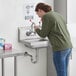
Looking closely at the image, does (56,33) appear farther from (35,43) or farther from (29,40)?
(29,40)

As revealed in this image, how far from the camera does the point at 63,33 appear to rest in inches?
108

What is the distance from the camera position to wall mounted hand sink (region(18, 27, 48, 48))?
10.2ft

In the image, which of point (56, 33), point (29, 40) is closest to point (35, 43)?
point (29, 40)

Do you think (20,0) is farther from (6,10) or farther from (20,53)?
(20,53)

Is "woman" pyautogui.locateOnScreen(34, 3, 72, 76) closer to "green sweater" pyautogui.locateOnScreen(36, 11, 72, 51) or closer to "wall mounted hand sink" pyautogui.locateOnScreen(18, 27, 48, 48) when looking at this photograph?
"green sweater" pyautogui.locateOnScreen(36, 11, 72, 51)

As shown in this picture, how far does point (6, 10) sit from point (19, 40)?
17.8 inches

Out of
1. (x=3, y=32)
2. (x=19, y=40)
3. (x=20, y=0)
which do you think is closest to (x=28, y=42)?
(x=19, y=40)

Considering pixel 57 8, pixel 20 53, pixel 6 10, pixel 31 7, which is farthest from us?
pixel 57 8

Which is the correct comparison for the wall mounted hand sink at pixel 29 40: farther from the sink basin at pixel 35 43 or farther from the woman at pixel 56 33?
the woman at pixel 56 33

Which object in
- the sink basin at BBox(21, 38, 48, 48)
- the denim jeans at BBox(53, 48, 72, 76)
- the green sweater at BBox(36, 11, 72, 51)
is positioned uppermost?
the green sweater at BBox(36, 11, 72, 51)

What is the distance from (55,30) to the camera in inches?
105

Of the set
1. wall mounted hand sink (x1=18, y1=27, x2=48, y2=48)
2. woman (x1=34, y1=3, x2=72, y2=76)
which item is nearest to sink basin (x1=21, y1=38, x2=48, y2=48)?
wall mounted hand sink (x1=18, y1=27, x2=48, y2=48)

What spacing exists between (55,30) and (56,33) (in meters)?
0.04

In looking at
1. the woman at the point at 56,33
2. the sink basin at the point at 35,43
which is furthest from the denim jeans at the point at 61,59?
the sink basin at the point at 35,43
